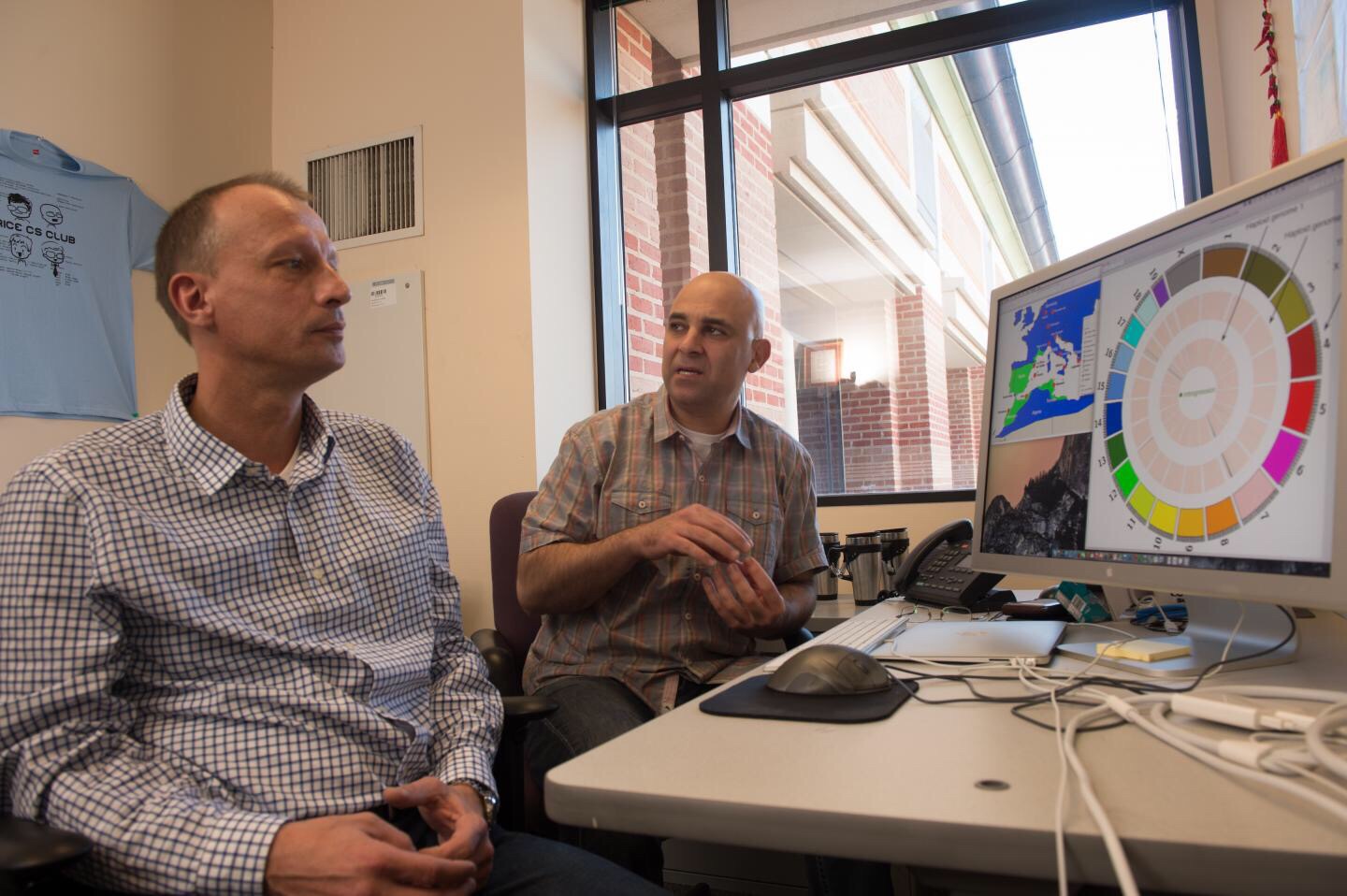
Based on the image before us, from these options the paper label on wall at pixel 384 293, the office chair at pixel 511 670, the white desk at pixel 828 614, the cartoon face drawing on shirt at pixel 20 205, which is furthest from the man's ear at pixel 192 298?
the paper label on wall at pixel 384 293

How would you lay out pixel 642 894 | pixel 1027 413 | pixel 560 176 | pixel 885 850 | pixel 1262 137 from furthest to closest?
pixel 560 176 → pixel 1262 137 → pixel 1027 413 → pixel 642 894 → pixel 885 850

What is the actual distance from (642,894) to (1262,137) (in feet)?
7.96

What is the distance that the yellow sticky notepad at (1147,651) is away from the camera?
3.28 feet

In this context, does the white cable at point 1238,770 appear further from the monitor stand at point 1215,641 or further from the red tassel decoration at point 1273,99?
the red tassel decoration at point 1273,99

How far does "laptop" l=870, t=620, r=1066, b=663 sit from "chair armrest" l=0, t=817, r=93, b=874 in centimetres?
91

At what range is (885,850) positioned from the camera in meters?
0.60

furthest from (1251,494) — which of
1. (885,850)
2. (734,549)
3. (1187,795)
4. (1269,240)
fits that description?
(734,549)

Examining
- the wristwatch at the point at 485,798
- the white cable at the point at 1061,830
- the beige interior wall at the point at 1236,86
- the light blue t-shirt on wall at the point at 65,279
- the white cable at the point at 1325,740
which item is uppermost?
the beige interior wall at the point at 1236,86

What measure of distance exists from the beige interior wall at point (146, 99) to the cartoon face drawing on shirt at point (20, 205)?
0.20 m

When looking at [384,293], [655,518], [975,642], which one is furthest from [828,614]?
[384,293]

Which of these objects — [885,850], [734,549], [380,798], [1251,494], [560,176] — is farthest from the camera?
[560,176]

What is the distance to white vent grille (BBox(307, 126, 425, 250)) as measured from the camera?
3.26 meters

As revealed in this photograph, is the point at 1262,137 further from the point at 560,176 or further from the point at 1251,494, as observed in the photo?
the point at 560,176

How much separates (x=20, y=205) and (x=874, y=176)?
279 centimetres
